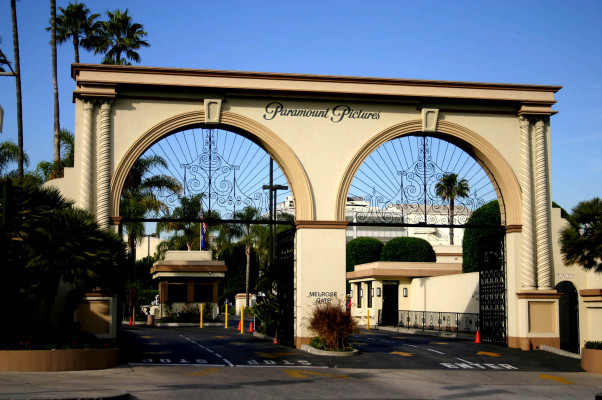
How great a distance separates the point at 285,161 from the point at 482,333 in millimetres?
9711

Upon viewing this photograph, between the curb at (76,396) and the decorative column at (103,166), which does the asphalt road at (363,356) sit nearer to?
the decorative column at (103,166)

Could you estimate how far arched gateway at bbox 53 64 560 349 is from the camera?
2320 cm

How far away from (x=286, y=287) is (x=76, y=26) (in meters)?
24.2

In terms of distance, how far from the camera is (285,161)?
24.2 metres

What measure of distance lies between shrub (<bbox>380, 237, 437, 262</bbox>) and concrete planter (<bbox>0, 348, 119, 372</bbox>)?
151ft

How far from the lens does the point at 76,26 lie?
42469mm

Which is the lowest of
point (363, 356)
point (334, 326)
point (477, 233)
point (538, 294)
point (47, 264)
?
point (363, 356)

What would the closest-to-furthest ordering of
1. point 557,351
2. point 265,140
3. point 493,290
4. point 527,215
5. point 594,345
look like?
point 594,345
point 557,351
point 265,140
point 527,215
point 493,290

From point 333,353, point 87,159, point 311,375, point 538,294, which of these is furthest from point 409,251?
point 311,375

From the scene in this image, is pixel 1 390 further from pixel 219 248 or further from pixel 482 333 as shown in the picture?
pixel 219 248

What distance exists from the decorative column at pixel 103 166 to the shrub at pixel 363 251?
47783 millimetres

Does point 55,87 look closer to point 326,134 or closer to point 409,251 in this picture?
point 326,134

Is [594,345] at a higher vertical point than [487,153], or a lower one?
lower

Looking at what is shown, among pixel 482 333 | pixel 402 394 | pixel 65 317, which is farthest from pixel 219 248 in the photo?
pixel 402 394
